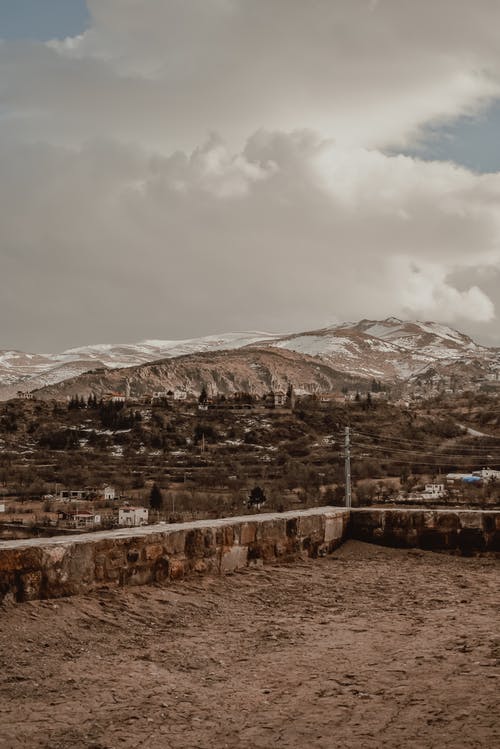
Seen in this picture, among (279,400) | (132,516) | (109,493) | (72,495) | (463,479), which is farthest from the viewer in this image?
(279,400)

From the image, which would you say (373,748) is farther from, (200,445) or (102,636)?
(200,445)

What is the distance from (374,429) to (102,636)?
87.8 meters

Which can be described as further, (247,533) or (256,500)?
(256,500)

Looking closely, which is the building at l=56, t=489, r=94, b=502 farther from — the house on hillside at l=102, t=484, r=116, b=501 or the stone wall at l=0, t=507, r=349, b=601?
the stone wall at l=0, t=507, r=349, b=601

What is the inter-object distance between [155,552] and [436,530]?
3184mm

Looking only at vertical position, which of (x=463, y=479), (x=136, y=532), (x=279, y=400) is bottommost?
(x=463, y=479)

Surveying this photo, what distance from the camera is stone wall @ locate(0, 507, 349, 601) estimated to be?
4.29m

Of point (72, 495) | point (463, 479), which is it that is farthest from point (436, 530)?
point (72, 495)

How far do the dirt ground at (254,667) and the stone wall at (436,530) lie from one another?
63.7 inches

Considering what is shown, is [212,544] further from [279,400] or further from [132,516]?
[279,400]

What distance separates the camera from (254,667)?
3416mm

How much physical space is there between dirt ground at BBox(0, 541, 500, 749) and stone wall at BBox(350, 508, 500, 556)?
162 centimetres

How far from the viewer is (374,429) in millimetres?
90000

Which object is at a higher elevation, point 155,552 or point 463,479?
point 155,552
